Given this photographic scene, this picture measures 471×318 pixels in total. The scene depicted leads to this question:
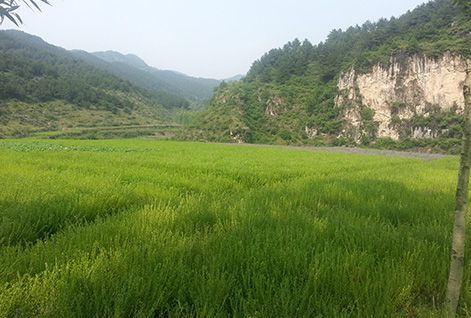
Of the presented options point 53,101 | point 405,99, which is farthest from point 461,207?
point 53,101

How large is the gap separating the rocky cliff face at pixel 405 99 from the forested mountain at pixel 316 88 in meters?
1.08

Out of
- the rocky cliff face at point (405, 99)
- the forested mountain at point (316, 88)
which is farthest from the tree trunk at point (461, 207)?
the forested mountain at point (316, 88)

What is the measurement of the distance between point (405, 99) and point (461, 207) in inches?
3385

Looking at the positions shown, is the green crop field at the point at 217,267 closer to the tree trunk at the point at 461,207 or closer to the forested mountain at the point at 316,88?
the tree trunk at the point at 461,207

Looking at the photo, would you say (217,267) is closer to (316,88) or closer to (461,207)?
(461,207)

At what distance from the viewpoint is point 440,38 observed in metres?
75.8

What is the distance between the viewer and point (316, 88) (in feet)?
311

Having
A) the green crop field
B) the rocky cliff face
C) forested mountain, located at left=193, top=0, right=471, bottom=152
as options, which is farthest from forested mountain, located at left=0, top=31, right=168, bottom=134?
the green crop field

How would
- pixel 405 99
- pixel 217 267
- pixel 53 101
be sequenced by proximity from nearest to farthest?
pixel 217 267 → pixel 405 99 → pixel 53 101

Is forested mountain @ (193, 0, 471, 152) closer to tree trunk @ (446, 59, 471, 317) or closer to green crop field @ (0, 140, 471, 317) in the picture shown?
green crop field @ (0, 140, 471, 317)

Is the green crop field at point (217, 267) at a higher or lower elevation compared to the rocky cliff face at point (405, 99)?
lower

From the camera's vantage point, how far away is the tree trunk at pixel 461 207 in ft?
5.54

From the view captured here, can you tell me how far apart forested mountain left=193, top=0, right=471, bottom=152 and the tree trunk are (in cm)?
7913

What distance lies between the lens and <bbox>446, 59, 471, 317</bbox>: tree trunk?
1688 mm
